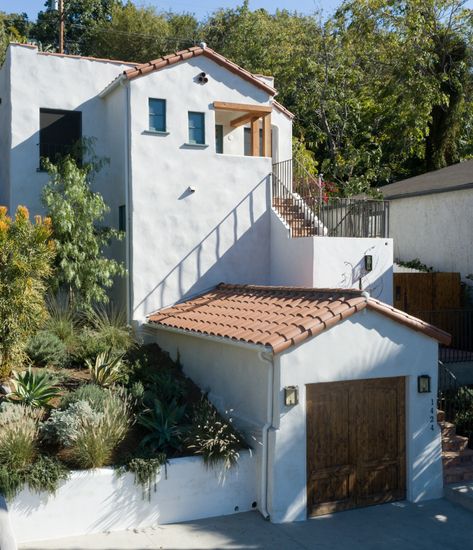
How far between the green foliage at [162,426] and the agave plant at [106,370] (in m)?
1.23

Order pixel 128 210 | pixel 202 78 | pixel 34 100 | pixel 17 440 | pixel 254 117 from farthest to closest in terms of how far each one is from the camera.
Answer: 1. pixel 254 117
2. pixel 34 100
3. pixel 202 78
4. pixel 128 210
5. pixel 17 440

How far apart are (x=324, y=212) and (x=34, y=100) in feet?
25.9

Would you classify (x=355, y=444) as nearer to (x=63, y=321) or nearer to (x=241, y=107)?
(x=63, y=321)

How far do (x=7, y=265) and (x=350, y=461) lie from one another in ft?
23.3

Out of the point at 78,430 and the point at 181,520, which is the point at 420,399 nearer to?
the point at 181,520

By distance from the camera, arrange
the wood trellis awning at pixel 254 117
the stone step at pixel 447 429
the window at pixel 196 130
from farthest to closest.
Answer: the wood trellis awning at pixel 254 117, the window at pixel 196 130, the stone step at pixel 447 429

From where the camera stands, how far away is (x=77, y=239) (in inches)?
614

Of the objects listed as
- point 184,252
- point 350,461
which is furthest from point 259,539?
point 184,252

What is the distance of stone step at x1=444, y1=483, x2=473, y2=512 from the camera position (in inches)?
468

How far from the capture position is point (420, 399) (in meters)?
12.3

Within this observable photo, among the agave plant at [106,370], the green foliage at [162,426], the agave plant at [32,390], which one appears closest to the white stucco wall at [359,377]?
the green foliage at [162,426]

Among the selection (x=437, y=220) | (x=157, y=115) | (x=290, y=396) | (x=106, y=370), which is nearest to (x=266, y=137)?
(x=157, y=115)

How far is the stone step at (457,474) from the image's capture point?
41.6ft

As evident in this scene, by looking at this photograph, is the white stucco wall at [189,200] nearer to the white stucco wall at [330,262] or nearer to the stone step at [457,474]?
the white stucco wall at [330,262]
